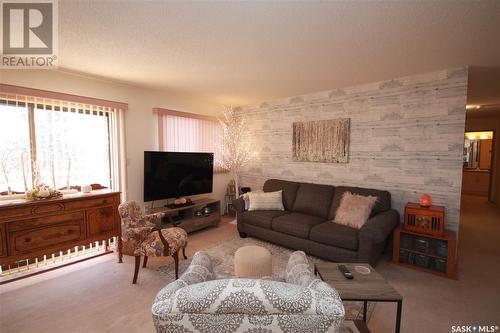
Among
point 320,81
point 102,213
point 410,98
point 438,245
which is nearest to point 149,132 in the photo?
point 102,213

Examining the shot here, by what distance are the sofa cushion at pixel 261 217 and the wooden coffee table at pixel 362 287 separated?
166 centimetres

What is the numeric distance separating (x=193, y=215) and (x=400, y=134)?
3587mm

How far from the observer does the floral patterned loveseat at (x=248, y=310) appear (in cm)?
92

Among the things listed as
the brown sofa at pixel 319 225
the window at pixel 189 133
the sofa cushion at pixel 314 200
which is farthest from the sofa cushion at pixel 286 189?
the window at pixel 189 133

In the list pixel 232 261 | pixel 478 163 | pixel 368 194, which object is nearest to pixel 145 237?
pixel 232 261

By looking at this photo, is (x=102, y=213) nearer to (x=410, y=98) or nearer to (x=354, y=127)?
(x=354, y=127)

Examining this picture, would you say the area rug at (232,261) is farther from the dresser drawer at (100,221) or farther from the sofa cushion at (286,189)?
the dresser drawer at (100,221)

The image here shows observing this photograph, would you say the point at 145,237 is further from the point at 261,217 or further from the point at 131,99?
the point at 131,99

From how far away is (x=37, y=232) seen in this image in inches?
102

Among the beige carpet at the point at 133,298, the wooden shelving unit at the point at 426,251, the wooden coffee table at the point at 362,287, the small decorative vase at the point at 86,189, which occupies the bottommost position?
the beige carpet at the point at 133,298

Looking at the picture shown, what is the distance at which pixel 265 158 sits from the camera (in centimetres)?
502

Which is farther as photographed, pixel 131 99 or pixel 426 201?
pixel 131 99

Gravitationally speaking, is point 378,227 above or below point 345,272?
above

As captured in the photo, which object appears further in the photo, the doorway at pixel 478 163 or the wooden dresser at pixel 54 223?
the doorway at pixel 478 163
